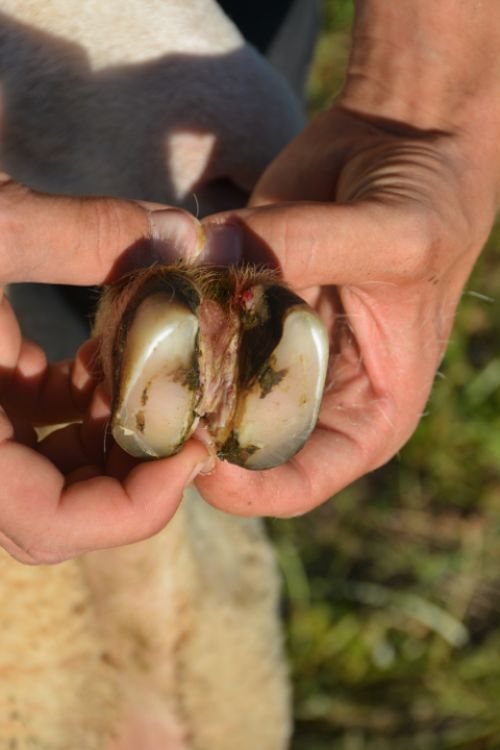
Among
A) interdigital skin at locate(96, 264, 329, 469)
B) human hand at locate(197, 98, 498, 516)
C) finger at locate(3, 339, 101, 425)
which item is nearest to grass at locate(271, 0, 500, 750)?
human hand at locate(197, 98, 498, 516)

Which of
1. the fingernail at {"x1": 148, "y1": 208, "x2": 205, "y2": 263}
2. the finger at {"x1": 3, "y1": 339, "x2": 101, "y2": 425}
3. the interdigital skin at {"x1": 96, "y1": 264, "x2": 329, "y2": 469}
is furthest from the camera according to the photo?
the finger at {"x1": 3, "y1": 339, "x2": 101, "y2": 425}

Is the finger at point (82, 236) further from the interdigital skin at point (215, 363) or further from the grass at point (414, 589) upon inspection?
the grass at point (414, 589)

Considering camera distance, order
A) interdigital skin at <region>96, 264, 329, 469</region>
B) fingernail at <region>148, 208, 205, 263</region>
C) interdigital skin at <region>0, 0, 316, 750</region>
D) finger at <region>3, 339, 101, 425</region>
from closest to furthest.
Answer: interdigital skin at <region>96, 264, 329, 469</region> → fingernail at <region>148, 208, 205, 263</region> → finger at <region>3, 339, 101, 425</region> → interdigital skin at <region>0, 0, 316, 750</region>

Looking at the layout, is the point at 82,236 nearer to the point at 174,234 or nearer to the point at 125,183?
the point at 174,234

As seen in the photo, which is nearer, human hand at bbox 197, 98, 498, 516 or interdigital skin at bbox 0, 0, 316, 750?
human hand at bbox 197, 98, 498, 516

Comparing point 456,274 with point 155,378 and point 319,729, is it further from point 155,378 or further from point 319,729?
point 319,729

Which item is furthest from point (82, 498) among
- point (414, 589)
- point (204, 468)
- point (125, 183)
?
point (414, 589)

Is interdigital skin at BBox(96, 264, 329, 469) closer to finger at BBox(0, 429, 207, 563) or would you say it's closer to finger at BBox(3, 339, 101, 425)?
finger at BBox(0, 429, 207, 563)

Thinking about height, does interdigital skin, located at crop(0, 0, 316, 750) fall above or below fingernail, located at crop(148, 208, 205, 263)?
below
